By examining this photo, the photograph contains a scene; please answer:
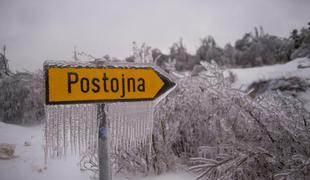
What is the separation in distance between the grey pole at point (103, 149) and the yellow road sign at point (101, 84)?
0.14 meters

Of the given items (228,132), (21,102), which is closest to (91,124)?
(228,132)

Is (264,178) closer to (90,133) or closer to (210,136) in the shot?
(210,136)

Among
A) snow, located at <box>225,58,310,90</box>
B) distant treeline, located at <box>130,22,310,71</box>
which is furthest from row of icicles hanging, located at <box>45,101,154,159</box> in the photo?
distant treeline, located at <box>130,22,310,71</box>

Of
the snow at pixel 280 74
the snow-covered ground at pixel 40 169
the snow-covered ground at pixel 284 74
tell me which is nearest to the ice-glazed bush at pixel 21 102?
the snow-covered ground at pixel 40 169

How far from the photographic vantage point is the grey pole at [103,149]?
4.98 ft

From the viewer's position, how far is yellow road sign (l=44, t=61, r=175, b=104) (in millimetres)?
1398

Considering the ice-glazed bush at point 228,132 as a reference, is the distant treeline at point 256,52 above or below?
above

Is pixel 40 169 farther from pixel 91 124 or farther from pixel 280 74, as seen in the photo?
pixel 280 74

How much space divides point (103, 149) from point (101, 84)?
43cm

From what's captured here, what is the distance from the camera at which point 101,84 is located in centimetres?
153

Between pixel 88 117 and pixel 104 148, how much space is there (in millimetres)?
252

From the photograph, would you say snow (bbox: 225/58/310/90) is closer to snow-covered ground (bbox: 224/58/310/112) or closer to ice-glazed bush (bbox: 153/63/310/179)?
snow-covered ground (bbox: 224/58/310/112)

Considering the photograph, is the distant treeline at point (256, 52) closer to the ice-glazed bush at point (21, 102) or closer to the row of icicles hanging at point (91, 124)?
the ice-glazed bush at point (21, 102)

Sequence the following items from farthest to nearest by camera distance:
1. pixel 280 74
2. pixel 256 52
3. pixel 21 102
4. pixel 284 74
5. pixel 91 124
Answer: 1. pixel 256 52
2. pixel 280 74
3. pixel 284 74
4. pixel 21 102
5. pixel 91 124
